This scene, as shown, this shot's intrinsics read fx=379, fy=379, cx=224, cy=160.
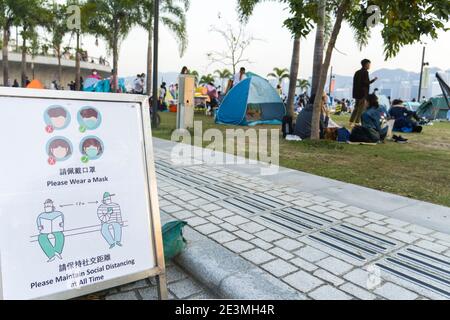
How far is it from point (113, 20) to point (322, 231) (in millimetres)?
21880

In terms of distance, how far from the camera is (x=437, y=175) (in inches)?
243

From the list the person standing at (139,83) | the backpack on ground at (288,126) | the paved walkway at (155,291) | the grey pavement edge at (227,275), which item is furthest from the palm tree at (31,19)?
the paved walkway at (155,291)

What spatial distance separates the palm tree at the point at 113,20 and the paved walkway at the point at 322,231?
17.1 meters

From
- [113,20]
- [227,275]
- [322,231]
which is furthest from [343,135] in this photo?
[113,20]

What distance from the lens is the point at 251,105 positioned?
13.3m

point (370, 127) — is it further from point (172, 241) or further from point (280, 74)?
point (280, 74)

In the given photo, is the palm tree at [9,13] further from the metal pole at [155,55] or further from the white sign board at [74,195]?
the white sign board at [74,195]

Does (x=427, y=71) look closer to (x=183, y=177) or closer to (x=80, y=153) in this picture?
(x=183, y=177)

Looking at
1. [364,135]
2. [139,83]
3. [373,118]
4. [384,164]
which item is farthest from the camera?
[139,83]

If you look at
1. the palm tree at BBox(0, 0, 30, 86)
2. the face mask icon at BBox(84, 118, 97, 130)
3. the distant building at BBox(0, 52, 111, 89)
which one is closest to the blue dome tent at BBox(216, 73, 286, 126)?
the face mask icon at BBox(84, 118, 97, 130)

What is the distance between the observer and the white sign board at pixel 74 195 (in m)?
2.06

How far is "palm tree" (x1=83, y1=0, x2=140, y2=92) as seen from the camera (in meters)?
21.5

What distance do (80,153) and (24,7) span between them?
1121 inches

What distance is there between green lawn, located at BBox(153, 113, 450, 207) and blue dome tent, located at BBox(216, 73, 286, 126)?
12.5 feet
